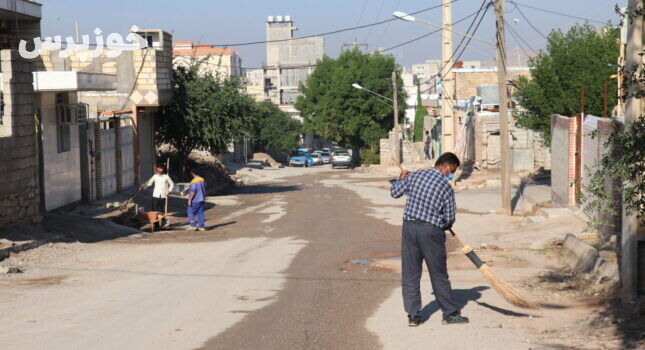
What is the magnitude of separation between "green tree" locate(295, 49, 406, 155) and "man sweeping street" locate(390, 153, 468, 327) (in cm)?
6355

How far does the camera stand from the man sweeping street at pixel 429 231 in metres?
7.92

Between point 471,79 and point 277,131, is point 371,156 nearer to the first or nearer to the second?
point 471,79

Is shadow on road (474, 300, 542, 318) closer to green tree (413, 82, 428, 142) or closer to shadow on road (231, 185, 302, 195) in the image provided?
shadow on road (231, 185, 302, 195)

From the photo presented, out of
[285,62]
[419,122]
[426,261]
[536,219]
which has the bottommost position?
[536,219]

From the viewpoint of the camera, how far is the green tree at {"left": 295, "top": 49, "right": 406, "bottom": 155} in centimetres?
7194

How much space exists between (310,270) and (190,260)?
2499 mm

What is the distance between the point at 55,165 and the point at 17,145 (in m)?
5.53

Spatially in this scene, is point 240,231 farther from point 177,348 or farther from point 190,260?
point 177,348

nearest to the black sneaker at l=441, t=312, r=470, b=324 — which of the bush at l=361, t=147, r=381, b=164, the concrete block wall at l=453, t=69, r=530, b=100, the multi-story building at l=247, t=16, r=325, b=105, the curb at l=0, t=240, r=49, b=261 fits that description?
the curb at l=0, t=240, r=49, b=261

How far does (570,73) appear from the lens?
24812 millimetres

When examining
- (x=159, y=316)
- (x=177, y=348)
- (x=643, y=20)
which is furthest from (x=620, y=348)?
(x=159, y=316)

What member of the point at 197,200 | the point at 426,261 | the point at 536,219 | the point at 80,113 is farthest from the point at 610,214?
the point at 80,113

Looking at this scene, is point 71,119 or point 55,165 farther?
point 71,119

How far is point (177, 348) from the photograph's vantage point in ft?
23.9
